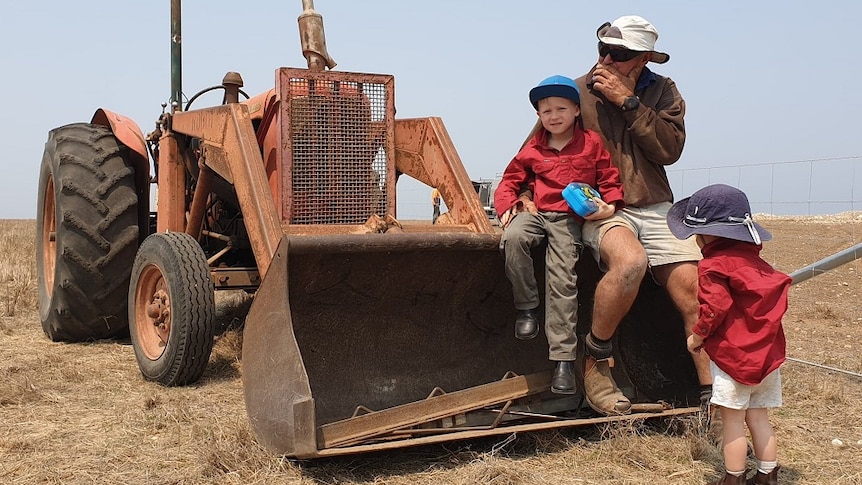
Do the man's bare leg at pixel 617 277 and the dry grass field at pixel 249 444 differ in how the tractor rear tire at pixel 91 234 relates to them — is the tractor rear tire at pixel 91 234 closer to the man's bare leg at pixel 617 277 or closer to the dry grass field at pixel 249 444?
the dry grass field at pixel 249 444

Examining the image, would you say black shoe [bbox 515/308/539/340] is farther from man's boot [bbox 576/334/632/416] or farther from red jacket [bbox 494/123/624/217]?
red jacket [bbox 494/123/624/217]

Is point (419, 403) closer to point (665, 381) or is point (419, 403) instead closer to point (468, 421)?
point (468, 421)

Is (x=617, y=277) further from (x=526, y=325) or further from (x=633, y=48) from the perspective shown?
(x=633, y=48)

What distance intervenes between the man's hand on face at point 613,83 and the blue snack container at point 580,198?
423 mm

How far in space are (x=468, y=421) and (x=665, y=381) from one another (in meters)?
1.20

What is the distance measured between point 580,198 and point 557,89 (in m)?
0.51

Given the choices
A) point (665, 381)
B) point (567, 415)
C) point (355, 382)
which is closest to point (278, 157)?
point (355, 382)

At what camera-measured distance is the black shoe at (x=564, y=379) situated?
352cm

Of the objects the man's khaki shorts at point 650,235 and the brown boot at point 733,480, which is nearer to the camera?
the brown boot at point 733,480

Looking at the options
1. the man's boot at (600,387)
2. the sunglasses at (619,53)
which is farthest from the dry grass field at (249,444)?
the sunglasses at (619,53)

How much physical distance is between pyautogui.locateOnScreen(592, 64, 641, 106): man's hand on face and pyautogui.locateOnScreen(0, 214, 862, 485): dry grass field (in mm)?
1442

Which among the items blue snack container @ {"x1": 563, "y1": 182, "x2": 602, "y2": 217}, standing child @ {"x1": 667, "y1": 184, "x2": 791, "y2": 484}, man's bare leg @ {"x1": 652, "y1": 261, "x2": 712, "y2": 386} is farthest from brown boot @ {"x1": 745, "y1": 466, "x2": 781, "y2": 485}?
blue snack container @ {"x1": 563, "y1": 182, "x2": 602, "y2": 217}

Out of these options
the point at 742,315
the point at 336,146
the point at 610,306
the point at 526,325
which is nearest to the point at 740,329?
the point at 742,315

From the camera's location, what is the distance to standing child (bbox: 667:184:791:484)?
115 inches
